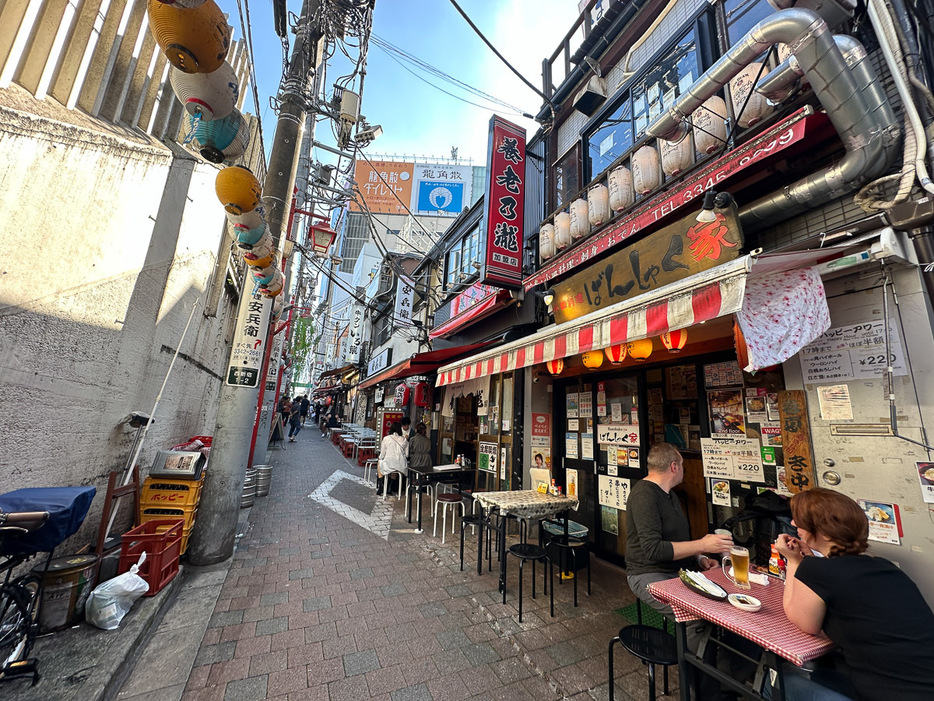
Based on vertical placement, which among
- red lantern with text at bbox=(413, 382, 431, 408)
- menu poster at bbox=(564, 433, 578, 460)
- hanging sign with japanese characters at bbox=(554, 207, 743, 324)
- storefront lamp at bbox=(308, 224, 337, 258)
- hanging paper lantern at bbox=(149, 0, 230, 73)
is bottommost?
menu poster at bbox=(564, 433, 578, 460)

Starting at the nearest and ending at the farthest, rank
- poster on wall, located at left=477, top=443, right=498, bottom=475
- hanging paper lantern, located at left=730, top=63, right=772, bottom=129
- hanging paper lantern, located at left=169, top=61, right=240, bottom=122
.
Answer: hanging paper lantern, located at left=169, top=61, right=240, bottom=122, hanging paper lantern, located at left=730, top=63, right=772, bottom=129, poster on wall, located at left=477, top=443, right=498, bottom=475

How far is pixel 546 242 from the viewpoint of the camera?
741 cm

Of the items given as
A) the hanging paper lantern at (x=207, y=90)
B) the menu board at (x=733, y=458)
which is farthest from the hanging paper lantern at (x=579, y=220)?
the hanging paper lantern at (x=207, y=90)

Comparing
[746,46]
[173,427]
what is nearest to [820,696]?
[746,46]

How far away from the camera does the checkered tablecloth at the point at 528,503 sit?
4707mm

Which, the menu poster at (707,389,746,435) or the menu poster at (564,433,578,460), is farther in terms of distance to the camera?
the menu poster at (564,433,578,460)

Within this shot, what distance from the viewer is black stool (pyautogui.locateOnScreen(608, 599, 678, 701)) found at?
2.48 meters

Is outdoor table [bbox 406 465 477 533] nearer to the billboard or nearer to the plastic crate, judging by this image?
the plastic crate

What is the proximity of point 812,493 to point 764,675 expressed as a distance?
1.16m

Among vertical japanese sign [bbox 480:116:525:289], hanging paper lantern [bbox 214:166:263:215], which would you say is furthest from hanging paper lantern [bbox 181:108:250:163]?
vertical japanese sign [bbox 480:116:525:289]

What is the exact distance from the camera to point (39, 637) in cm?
307

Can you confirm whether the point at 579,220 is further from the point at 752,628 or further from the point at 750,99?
the point at 752,628

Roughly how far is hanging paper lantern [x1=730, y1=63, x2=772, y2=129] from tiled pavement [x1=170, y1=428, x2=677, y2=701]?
597 cm

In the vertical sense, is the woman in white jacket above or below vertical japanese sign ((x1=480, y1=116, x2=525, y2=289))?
below
